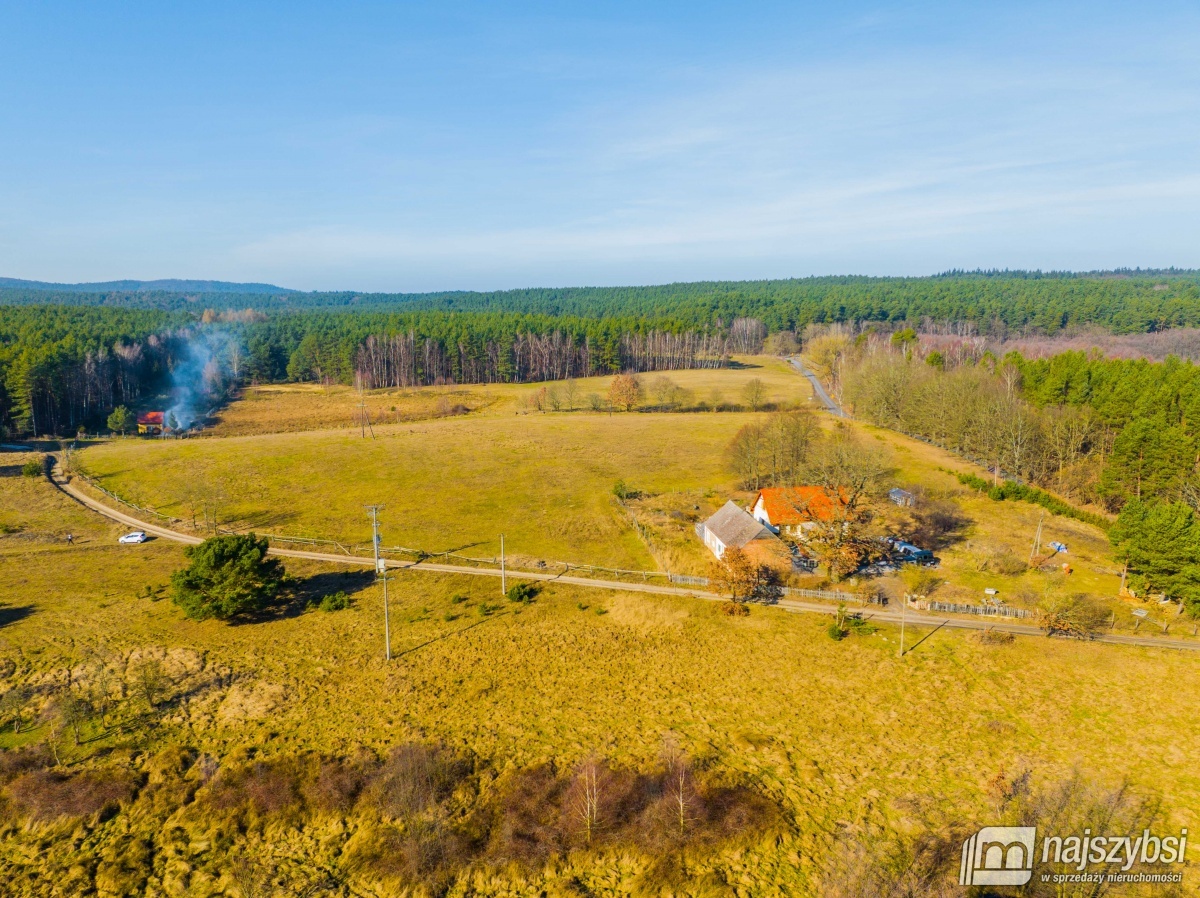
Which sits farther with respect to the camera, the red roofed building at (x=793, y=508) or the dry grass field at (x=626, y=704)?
the red roofed building at (x=793, y=508)

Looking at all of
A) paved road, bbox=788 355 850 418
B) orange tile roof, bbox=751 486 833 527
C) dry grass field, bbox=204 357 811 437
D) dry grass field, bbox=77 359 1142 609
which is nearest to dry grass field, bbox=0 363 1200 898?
dry grass field, bbox=77 359 1142 609

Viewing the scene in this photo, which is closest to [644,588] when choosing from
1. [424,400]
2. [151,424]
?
[424,400]

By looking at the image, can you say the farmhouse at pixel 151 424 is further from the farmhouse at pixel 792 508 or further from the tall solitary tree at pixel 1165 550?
the tall solitary tree at pixel 1165 550

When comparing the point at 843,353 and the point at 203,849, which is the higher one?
the point at 843,353

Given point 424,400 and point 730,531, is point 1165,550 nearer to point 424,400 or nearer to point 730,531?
point 730,531

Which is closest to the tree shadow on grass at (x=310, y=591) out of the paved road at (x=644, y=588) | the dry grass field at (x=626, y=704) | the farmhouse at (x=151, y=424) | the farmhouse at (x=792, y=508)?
the dry grass field at (x=626, y=704)

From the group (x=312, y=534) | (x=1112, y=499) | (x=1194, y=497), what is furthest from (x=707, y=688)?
(x=1112, y=499)

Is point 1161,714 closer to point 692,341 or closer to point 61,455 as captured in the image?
point 61,455

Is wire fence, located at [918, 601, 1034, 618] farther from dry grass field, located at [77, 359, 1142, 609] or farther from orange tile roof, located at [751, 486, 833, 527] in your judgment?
orange tile roof, located at [751, 486, 833, 527]
